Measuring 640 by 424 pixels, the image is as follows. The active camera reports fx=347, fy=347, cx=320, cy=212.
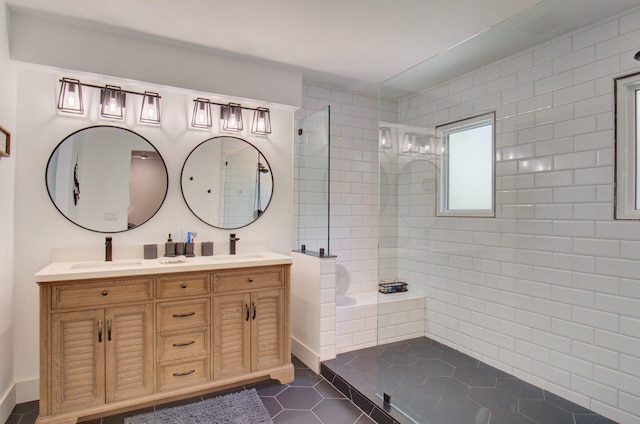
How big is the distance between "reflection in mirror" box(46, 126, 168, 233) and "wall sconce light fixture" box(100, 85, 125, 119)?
0.35ft

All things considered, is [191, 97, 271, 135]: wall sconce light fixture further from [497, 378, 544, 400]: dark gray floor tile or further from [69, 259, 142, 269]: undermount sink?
[497, 378, 544, 400]: dark gray floor tile

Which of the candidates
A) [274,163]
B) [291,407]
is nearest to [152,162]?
[274,163]

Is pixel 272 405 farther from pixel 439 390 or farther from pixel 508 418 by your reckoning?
pixel 508 418

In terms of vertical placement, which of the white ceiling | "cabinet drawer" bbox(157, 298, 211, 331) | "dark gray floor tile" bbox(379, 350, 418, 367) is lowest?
"dark gray floor tile" bbox(379, 350, 418, 367)

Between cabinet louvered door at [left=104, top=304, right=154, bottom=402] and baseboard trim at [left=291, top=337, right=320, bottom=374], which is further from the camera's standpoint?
baseboard trim at [left=291, top=337, right=320, bottom=374]

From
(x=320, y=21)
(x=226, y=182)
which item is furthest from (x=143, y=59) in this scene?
(x=320, y=21)

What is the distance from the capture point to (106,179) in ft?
8.63

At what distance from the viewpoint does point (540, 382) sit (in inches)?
97.2

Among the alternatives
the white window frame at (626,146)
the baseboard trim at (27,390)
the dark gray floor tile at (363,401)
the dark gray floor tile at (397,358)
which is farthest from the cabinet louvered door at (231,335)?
the white window frame at (626,146)

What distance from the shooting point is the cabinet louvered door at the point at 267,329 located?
265 centimetres

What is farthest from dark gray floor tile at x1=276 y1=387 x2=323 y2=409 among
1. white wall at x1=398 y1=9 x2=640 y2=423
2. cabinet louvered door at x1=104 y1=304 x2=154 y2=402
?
white wall at x1=398 y1=9 x2=640 y2=423

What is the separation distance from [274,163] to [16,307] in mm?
2192

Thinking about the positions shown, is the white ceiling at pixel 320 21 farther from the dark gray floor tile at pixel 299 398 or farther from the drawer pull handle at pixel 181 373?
the dark gray floor tile at pixel 299 398

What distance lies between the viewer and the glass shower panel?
315 cm
